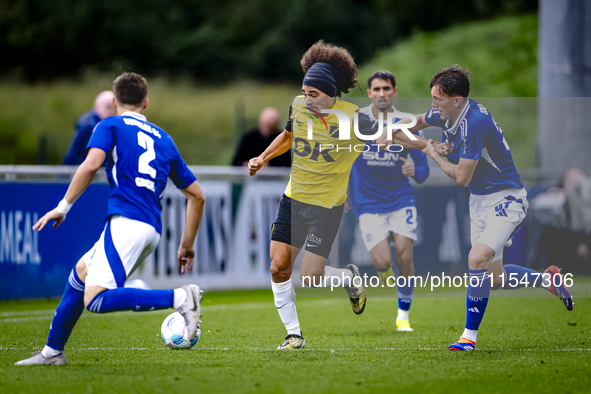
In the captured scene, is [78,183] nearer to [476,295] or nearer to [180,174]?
[180,174]

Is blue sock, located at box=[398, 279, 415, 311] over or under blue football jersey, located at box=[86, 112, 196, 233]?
under

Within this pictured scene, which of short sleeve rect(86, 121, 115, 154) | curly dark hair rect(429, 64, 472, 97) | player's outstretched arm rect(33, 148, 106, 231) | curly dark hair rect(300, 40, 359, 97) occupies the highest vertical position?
curly dark hair rect(300, 40, 359, 97)

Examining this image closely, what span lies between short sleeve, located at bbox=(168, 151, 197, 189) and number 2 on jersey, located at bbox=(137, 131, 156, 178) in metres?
0.22

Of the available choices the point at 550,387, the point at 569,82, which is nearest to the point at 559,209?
the point at 569,82

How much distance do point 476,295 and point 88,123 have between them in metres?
5.39

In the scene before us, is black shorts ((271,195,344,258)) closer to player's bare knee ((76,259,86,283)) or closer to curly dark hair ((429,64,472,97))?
curly dark hair ((429,64,472,97))

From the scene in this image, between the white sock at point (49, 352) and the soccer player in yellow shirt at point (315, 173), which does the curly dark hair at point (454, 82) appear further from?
the white sock at point (49, 352)

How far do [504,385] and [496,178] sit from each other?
77.8 inches

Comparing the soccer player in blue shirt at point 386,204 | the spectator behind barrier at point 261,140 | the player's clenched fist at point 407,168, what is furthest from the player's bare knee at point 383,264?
the spectator behind barrier at point 261,140

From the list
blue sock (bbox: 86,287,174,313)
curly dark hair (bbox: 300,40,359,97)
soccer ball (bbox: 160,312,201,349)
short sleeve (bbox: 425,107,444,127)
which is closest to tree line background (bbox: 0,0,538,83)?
curly dark hair (bbox: 300,40,359,97)

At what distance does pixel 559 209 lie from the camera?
1070cm

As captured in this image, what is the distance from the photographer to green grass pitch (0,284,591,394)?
12.5 ft

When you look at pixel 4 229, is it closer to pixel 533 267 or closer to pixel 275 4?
pixel 533 267

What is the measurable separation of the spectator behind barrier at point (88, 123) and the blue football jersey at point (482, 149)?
4.56 meters
